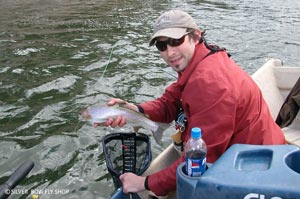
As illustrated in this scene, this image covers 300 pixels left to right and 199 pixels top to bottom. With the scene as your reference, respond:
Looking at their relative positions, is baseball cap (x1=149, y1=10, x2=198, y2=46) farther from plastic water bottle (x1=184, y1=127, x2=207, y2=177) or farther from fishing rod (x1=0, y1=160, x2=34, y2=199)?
fishing rod (x1=0, y1=160, x2=34, y2=199)

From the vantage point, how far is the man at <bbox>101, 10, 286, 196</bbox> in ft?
11.7

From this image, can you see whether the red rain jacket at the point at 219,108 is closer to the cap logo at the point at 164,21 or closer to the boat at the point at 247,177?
the cap logo at the point at 164,21

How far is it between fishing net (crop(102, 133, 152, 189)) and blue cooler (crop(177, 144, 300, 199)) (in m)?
1.91

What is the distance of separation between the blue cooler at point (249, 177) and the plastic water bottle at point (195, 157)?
0.06 m

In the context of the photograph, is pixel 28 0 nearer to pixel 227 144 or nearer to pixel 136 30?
pixel 136 30

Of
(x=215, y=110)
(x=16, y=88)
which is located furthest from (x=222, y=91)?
(x=16, y=88)

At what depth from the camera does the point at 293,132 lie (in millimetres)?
5520

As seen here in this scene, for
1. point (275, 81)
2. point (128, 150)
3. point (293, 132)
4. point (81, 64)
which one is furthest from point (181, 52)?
point (81, 64)

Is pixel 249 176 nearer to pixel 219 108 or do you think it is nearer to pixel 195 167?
pixel 195 167

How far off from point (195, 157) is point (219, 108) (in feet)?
2.35

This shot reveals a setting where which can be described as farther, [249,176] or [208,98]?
[208,98]

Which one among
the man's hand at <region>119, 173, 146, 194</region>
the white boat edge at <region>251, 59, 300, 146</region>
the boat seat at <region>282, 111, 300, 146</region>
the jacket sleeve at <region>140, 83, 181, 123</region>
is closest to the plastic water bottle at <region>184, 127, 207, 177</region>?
the man's hand at <region>119, 173, 146, 194</region>

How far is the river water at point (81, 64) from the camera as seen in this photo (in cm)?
680

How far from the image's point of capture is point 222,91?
354 cm
